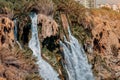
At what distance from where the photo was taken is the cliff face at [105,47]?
3534 cm

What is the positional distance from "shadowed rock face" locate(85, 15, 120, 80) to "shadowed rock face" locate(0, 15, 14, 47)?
9.99 m

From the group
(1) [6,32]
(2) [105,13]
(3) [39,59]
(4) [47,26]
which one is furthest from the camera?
(2) [105,13]

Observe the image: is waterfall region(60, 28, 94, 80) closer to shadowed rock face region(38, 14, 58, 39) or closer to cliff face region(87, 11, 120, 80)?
shadowed rock face region(38, 14, 58, 39)

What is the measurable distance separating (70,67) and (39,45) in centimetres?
293

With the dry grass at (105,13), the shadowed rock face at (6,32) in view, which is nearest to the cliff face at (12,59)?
the shadowed rock face at (6,32)

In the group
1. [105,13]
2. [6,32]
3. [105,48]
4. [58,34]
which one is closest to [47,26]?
[58,34]

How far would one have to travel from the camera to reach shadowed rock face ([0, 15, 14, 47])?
25.2 m

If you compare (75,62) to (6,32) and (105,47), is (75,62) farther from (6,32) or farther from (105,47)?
(105,47)

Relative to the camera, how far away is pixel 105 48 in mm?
38781

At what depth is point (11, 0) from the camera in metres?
29.6

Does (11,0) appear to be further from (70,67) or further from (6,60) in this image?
(6,60)

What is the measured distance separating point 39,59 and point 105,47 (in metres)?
12.3

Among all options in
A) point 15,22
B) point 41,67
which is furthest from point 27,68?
point 15,22

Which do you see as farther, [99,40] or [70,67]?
[99,40]
